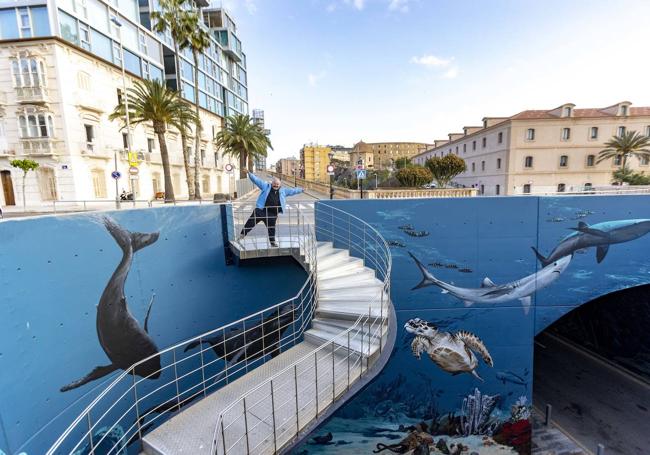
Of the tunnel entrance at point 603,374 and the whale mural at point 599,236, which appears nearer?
the whale mural at point 599,236

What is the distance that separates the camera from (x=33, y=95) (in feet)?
56.6

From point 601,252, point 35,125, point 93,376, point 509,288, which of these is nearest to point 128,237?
point 93,376

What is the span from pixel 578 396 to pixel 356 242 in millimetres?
12392

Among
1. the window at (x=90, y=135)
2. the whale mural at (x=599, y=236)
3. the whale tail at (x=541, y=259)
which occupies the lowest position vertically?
the whale tail at (x=541, y=259)

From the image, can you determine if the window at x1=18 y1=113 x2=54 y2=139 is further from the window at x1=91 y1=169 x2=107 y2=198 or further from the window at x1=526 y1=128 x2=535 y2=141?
the window at x1=526 y1=128 x2=535 y2=141

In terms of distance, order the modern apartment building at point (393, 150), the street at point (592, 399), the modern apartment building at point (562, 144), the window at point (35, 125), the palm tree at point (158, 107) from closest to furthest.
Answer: the street at point (592, 399) < the palm tree at point (158, 107) < the window at point (35, 125) < the modern apartment building at point (562, 144) < the modern apartment building at point (393, 150)

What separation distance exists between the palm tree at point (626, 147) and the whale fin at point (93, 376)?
112 ft

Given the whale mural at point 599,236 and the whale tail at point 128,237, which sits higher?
the whale tail at point 128,237

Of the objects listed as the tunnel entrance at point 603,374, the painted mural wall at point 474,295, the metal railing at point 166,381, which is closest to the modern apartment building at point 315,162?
the tunnel entrance at point 603,374

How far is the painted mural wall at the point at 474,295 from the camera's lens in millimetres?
8016

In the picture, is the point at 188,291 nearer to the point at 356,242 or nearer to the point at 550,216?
the point at 356,242

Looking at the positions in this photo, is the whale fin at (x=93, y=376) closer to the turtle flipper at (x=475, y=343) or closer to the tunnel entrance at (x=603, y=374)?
the turtle flipper at (x=475, y=343)

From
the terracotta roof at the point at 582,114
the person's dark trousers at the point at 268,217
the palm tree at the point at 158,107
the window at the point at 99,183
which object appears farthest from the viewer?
the terracotta roof at the point at 582,114

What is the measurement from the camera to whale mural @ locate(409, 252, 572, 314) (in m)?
8.34
